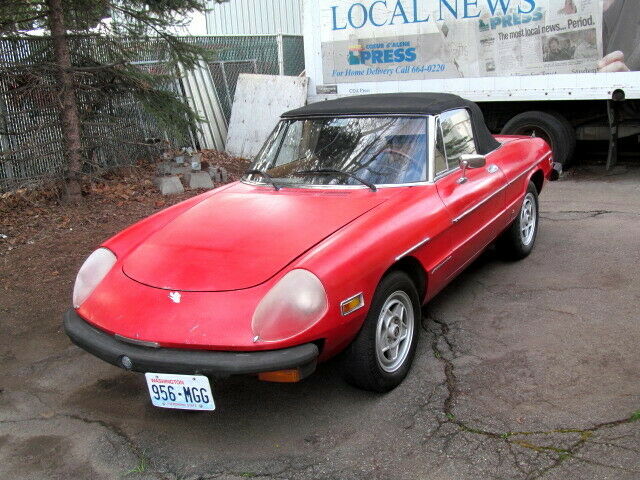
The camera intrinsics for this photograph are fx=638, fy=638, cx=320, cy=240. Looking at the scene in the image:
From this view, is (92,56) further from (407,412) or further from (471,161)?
(407,412)

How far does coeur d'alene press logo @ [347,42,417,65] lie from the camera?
941cm

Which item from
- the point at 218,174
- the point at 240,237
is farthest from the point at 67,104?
the point at 240,237

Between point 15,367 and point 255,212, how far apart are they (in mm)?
1886

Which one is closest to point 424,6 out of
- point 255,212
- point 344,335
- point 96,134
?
point 96,134

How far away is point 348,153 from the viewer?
4.26 meters

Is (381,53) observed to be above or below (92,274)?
above

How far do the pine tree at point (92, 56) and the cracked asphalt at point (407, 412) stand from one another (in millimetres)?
3691

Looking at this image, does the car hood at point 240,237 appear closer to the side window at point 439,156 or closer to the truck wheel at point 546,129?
the side window at point 439,156

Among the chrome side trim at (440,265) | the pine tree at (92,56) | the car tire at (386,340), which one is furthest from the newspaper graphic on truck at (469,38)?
the car tire at (386,340)

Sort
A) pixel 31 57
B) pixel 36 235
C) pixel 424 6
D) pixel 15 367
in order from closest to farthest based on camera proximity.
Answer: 1. pixel 15 367
2. pixel 36 235
3. pixel 31 57
4. pixel 424 6

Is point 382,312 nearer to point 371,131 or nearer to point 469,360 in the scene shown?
point 469,360

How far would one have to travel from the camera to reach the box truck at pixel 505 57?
7.98 meters

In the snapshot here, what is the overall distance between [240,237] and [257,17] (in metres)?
16.1

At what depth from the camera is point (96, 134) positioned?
8.19 meters
